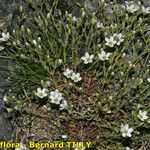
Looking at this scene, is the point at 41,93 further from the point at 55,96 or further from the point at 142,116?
the point at 142,116

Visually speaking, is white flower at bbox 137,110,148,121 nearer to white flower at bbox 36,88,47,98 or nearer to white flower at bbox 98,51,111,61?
white flower at bbox 98,51,111,61

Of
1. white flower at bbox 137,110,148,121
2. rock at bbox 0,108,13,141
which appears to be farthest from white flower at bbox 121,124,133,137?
rock at bbox 0,108,13,141

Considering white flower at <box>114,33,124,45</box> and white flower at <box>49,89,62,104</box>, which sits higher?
white flower at <box>114,33,124,45</box>

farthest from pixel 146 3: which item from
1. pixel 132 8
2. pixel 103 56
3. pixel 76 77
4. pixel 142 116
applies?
pixel 142 116

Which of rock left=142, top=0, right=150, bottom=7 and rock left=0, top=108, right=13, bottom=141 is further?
rock left=142, top=0, right=150, bottom=7

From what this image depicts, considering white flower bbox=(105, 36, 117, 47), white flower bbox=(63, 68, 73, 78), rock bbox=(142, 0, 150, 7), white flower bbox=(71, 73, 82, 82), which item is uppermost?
rock bbox=(142, 0, 150, 7)

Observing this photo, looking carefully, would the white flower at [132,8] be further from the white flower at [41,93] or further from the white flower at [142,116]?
the white flower at [41,93]

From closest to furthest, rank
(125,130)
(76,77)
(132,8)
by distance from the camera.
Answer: (125,130), (76,77), (132,8)

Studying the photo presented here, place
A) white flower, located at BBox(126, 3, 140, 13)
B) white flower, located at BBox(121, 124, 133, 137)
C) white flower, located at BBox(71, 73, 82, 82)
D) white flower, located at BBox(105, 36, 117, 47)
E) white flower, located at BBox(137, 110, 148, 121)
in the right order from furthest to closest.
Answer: white flower, located at BBox(126, 3, 140, 13), white flower, located at BBox(105, 36, 117, 47), white flower, located at BBox(71, 73, 82, 82), white flower, located at BBox(137, 110, 148, 121), white flower, located at BBox(121, 124, 133, 137)
